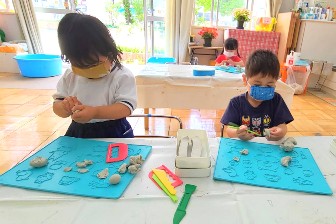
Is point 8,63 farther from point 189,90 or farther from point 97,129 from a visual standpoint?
point 97,129

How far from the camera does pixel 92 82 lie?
841 millimetres

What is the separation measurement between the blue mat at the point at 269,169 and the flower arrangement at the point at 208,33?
3.22 meters

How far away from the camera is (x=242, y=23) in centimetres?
365

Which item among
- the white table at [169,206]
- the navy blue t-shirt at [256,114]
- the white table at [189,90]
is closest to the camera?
the white table at [169,206]

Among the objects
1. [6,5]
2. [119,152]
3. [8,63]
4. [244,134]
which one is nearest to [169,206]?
[119,152]

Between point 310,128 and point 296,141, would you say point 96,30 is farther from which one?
point 310,128

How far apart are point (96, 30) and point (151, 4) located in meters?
3.59

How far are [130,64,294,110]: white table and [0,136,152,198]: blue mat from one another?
94cm

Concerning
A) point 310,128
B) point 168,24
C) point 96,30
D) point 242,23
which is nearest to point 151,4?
point 168,24

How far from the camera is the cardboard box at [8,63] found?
358 centimetres

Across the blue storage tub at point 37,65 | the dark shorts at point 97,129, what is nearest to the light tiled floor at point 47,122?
the blue storage tub at point 37,65

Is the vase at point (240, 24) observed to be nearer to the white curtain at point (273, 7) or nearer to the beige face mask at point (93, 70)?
the white curtain at point (273, 7)

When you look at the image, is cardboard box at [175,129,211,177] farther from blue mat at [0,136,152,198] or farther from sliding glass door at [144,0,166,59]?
sliding glass door at [144,0,166,59]

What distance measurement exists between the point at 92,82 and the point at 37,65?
3.05 m
